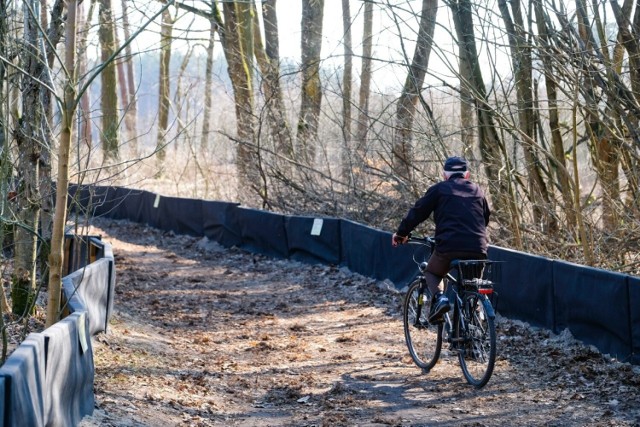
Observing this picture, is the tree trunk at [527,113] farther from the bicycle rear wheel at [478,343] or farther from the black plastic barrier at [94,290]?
the black plastic barrier at [94,290]

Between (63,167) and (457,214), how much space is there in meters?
3.46

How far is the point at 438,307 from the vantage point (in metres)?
8.69

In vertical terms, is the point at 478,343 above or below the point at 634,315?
below

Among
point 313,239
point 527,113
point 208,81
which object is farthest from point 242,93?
point 527,113

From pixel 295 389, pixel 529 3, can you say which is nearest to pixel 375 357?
pixel 295 389

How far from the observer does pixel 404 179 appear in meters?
16.4

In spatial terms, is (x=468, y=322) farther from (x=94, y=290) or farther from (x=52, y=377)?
(x=52, y=377)

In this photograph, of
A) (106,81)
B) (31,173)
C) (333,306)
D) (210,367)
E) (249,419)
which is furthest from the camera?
(106,81)

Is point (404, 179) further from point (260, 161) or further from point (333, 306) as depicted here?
point (260, 161)

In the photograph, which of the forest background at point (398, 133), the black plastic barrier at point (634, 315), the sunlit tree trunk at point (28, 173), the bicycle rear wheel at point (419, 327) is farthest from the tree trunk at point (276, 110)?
the black plastic barrier at point (634, 315)

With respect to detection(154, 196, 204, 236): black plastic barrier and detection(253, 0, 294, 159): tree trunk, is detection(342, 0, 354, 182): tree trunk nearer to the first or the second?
detection(253, 0, 294, 159): tree trunk

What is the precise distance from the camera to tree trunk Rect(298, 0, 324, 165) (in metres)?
21.2

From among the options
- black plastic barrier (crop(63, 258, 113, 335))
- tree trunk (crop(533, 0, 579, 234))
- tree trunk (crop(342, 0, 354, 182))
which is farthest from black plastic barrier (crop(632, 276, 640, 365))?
tree trunk (crop(342, 0, 354, 182))

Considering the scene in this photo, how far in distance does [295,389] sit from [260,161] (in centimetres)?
1295
